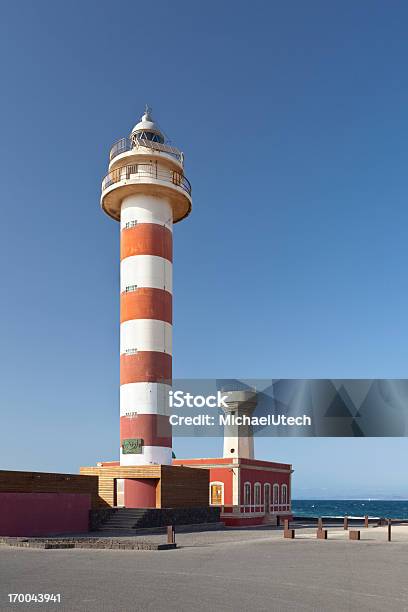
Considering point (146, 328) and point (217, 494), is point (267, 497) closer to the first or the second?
point (217, 494)

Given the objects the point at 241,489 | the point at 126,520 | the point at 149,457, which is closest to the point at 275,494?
the point at 241,489

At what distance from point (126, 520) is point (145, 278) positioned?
40.6 ft

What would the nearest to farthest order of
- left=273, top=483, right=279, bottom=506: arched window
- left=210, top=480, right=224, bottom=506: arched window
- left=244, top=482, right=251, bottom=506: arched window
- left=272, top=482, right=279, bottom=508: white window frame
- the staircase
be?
the staircase < left=210, top=480, right=224, bottom=506: arched window < left=244, top=482, right=251, bottom=506: arched window < left=272, top=482, right=279, bottom=508: white window frame < left=273, top=483, right=279, bottom=506: arched window

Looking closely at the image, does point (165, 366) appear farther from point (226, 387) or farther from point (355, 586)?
point (355, 586)

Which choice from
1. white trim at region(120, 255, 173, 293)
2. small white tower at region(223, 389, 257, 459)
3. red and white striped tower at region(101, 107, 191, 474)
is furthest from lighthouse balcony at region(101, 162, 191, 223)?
small white tower at region(223, 389, 257, 459)

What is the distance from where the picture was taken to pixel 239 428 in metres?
50.5

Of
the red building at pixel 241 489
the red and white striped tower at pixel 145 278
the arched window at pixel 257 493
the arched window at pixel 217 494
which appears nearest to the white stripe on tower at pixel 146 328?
the red and white striped tower at pixel 145 278

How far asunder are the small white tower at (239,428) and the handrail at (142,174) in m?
16.7

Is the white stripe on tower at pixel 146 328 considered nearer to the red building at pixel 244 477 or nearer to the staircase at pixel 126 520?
the staircase at pixel 126 520

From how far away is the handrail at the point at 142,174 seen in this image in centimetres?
3909

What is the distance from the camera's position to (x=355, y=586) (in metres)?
14.5

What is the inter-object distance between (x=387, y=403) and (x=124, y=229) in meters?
18.8

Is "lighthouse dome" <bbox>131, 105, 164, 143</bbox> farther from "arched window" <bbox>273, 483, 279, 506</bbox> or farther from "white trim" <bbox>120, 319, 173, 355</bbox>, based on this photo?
"arched window" <bbox>273, 483, 279, 506</bbox>

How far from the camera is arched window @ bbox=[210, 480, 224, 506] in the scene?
1743 inches
